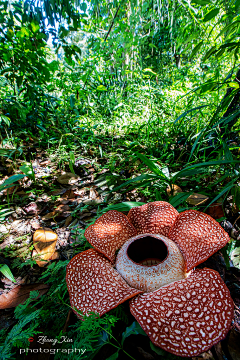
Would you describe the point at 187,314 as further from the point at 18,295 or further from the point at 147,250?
the point at 18,295

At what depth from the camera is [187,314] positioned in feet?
2.35

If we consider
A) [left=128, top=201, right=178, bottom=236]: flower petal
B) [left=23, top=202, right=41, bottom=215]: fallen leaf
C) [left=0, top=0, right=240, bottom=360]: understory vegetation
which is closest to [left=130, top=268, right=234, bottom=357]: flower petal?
[left=0, top=0, right=240, bottom=360]: understory vegetation

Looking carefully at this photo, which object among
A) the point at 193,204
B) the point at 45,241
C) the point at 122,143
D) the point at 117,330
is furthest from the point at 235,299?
the point at 122,143

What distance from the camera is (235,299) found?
1031 mm

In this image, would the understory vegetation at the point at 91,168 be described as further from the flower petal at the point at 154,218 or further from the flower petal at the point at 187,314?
the flower petal at the point at 154,218

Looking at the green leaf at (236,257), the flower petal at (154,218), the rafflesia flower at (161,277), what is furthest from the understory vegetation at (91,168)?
the flower petal at (154,218)

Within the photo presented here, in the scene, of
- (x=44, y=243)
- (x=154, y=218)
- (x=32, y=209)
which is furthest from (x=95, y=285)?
(x=32, y=209)

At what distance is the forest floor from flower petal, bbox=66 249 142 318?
0.16 metres

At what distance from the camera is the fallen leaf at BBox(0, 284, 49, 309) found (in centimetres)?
118

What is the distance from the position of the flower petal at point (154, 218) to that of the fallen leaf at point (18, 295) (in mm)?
680

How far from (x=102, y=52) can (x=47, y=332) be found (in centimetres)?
412

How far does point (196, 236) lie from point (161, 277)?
29cm

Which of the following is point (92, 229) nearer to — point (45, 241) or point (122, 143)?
point (45, 241)

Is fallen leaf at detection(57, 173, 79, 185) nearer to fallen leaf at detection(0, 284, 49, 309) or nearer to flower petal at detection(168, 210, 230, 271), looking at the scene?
fallen leaf at detection(0, 284, 49, 309)
